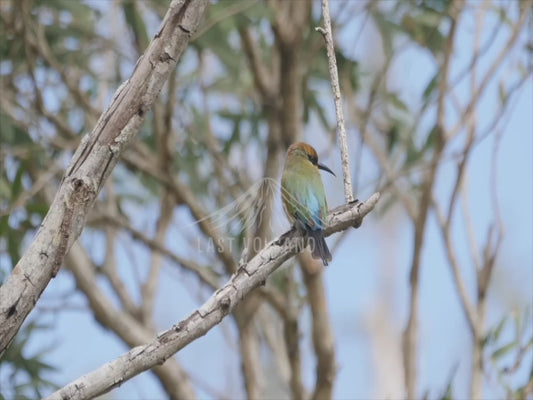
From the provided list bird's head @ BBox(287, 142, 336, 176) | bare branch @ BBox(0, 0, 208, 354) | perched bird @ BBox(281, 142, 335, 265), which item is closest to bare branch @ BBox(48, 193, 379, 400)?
bare branch @ BBox(0, 0, 208, 354)

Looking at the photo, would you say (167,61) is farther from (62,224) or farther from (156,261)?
(156,261)

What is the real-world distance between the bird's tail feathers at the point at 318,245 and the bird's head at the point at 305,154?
21.3 inches

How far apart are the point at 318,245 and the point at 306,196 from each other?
284 mm

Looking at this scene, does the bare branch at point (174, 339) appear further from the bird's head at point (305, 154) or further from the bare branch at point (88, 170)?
the bird's head at point (305, 154)

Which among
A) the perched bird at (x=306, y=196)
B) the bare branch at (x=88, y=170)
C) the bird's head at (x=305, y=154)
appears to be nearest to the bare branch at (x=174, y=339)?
the bare branch at (x=88, y=170)

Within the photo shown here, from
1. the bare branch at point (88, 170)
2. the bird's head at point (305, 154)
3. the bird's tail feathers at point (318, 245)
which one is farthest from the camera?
the bird's head at point (305, 154)

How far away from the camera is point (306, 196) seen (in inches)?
111

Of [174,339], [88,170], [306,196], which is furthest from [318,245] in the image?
[88,170]

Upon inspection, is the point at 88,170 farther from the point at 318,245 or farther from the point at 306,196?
the point at 306,196

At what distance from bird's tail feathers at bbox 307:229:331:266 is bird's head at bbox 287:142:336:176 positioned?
1.78ft

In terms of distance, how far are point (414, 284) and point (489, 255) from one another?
33 cm

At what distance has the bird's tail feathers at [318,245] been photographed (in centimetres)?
250

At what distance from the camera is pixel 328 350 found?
13.6ft

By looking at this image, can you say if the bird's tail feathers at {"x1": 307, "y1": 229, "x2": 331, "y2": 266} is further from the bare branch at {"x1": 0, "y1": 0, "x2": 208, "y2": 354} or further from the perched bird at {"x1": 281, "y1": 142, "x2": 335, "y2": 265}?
the bare branch at {"x1": 0, "y1": 0, "x2": 208, "y2": 354}
